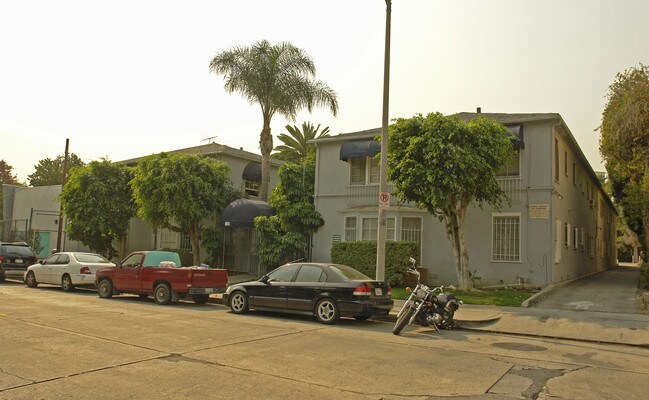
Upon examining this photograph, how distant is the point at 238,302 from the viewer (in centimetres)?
1330

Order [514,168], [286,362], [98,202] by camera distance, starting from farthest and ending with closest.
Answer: [98,202], [514,168], [286,362]

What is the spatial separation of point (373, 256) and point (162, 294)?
760 centimetres

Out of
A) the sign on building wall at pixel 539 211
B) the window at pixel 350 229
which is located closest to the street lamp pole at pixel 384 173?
the sign on building wall at pixel 539 211

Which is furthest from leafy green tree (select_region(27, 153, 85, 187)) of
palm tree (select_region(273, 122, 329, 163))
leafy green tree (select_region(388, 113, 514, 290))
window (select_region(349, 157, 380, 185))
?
leafy green tree (select_region(388, 113, 514, 290))

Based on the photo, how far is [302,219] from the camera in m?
22.3

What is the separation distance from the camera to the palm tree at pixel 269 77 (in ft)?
78.6

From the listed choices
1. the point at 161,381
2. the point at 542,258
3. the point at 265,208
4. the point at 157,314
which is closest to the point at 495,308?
the point at 542,258

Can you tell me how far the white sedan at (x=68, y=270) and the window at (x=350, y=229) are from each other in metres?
9.22

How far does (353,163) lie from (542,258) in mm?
8655

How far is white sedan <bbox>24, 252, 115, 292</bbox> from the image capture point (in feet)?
60.0

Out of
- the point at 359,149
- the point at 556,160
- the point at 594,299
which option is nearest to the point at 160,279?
the point at 359,149

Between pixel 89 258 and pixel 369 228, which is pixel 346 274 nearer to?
pixel 369 228

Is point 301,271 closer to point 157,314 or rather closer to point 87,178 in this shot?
point 157,314

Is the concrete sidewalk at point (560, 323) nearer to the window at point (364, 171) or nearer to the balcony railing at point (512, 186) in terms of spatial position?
the balcony railing at point (512, 186)
